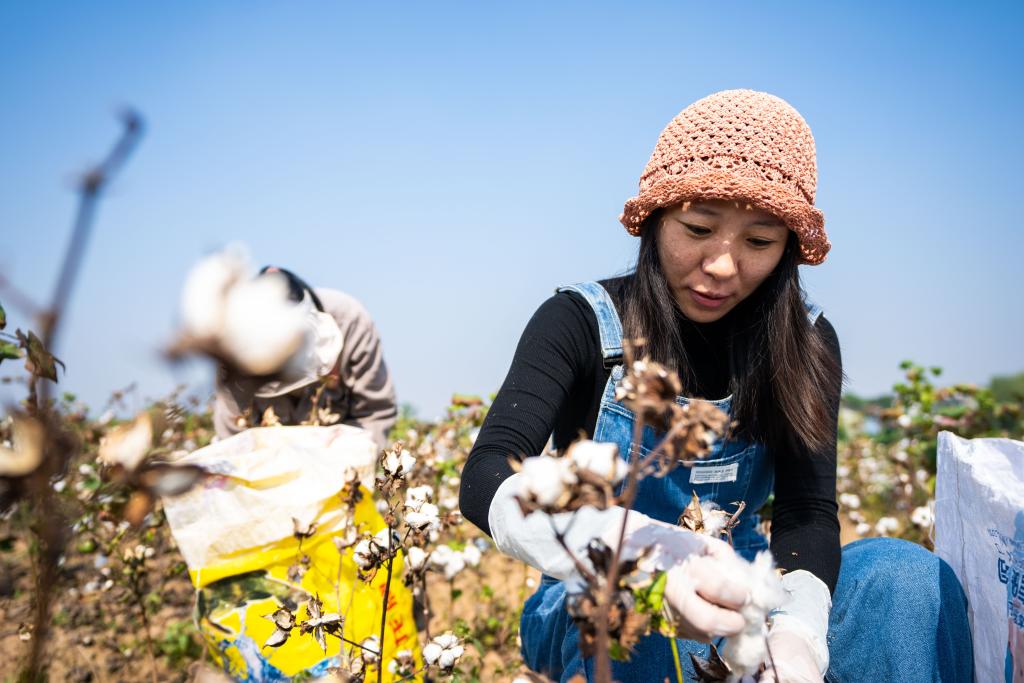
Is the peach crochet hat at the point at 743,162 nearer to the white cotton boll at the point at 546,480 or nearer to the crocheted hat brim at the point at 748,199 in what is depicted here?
the crocheted hat brim at the point at 748,199

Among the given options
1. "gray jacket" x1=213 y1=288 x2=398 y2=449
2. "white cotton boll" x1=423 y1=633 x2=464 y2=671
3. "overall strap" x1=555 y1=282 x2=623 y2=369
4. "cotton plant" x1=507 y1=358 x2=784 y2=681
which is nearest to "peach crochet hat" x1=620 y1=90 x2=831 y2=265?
"overall strap" x1=555 y1=282 x2=623 y2=369

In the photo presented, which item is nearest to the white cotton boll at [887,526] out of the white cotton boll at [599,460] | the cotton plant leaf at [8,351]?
the white cotton boll at [599,460]

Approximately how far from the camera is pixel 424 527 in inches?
45.6

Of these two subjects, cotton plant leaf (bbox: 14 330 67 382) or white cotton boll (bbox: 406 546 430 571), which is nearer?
cotton plant leaf (bbox: 14 330 67 382)

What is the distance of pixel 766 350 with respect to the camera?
1.49m

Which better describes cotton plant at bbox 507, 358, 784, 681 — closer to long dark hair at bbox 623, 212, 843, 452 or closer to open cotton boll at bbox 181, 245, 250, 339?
open cotton boll at bbox 181, 245, 250, 339

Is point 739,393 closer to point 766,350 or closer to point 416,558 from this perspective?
point 766,350

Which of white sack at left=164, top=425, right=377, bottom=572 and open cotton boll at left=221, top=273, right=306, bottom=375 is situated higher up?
open cotton boll at left=221, top=273, right=306, bottom=375

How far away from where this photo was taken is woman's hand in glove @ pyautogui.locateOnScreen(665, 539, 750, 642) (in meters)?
0.68

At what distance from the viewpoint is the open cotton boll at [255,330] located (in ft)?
1.19

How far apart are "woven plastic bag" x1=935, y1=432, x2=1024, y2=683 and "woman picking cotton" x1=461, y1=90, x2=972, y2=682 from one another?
58 millimetres

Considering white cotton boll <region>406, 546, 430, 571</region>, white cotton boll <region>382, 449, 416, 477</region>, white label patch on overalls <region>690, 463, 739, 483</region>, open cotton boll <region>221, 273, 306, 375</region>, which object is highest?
open cotton boll <region>221, 273, 306, 375</region>

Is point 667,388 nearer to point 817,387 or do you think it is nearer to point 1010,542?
point 1010,542

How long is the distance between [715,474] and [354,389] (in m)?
1.42
